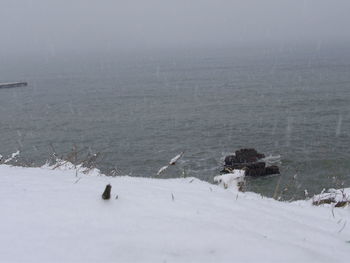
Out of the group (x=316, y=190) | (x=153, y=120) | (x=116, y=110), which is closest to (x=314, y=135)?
(x=316, y=190)

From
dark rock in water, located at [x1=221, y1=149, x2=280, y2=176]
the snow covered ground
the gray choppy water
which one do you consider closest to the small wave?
dark rock in water, located at [x1=221, y1=149, x2=280, y2=176]

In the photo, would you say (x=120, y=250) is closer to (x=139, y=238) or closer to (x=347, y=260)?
(x=139, y=238)

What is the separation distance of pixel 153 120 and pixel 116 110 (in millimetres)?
11400

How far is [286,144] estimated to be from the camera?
136 ft

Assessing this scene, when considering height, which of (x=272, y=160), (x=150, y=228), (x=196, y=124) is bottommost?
(x=272, y=160)

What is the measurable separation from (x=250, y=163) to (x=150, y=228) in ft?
105

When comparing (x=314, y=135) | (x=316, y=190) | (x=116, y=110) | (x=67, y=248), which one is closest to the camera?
(x=67, y=248)

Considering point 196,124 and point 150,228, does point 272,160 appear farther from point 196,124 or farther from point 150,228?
point 150,228

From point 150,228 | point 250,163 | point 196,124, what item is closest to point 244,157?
point 250,163

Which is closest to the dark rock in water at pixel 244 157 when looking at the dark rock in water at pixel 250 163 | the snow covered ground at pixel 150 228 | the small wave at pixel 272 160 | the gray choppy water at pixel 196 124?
the dark rock in water at pixel 250 163

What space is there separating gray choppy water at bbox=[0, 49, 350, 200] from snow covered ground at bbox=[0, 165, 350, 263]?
1419cm

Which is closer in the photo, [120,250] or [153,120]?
[120,250]

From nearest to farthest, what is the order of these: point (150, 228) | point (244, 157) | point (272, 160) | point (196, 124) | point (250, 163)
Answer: point (150, 228) → point (250, 163) → point (244, 157) → point (272, 160) → point (196, 124)

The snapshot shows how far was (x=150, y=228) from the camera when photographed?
309cm
